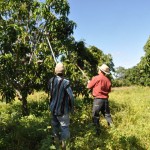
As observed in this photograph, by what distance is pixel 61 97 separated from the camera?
6.69m

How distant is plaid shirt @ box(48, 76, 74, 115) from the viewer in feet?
21.9

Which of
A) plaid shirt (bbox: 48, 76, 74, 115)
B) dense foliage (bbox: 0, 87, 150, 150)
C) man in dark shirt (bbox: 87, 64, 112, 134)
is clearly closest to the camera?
plaid shirt (bbox: 48, 76, 74, 115)

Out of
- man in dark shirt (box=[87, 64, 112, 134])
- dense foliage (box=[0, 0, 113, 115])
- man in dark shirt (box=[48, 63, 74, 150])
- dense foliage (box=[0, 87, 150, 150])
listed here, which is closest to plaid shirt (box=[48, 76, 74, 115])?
man in dark shirt (box=[48, 63, 74, 150])

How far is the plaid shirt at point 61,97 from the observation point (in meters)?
6.66

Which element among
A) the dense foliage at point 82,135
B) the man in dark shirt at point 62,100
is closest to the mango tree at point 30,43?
the dense foliage at point 82,135

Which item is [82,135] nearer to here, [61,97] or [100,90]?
[100,90]

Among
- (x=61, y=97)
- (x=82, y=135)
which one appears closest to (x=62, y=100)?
(x=61, y=97)

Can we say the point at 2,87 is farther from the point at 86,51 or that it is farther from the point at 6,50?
the point at 86,51

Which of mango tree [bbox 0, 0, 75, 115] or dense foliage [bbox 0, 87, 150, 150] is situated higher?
mango tree [bbox 0, 0, 75, 115]

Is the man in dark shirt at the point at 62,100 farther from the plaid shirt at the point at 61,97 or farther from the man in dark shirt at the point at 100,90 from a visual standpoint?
the man in dark shirt at the point at 100,90

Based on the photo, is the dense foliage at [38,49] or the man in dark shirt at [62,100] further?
the dense foliage at [38,49]

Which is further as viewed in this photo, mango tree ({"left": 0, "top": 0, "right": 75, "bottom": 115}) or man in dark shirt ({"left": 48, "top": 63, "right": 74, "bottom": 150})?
mango tree ({"left": 0, "top": 0, "right": 75, "bottom": 115})

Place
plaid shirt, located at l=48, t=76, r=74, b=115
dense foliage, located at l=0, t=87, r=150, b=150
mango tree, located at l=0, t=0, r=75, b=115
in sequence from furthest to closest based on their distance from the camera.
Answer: mango tree, located at l=0, t=0, r=75, b=115
dense foliage, located at l=0, t=87, r=150, b=150
plaid shirt, located at l=48, t=76, r=74, b=115

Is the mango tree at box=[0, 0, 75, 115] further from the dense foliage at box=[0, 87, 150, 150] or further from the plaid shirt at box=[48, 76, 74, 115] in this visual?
the plaid shirt at box=[48, 76, 74, 115]
